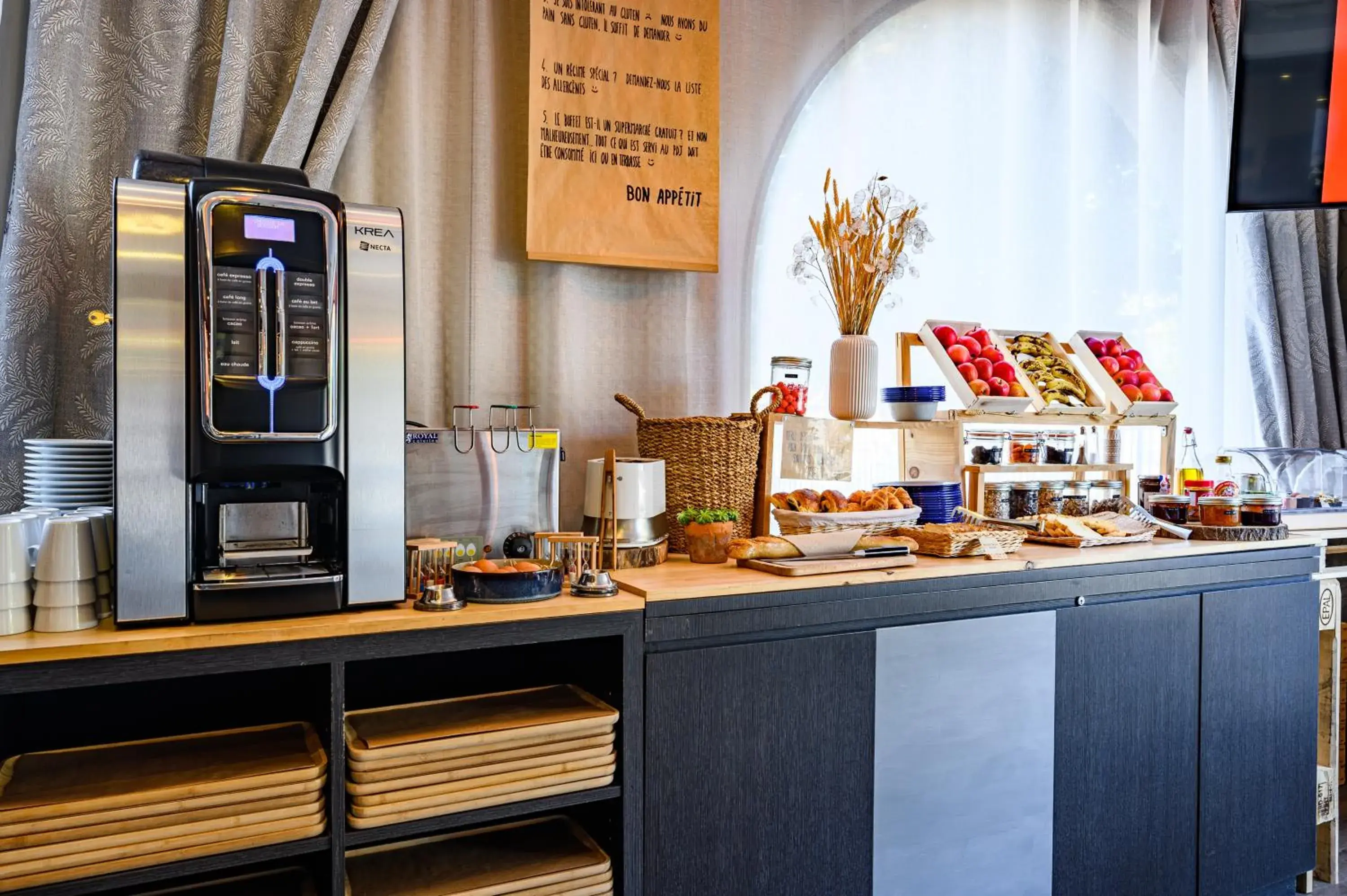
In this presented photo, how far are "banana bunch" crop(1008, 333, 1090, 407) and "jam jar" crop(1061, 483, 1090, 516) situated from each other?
0.22 m

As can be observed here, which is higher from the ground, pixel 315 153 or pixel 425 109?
pixel 425 109

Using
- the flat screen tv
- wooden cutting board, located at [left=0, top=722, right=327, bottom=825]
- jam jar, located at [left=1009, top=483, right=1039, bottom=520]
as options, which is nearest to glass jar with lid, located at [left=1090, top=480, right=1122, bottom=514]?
jam jar, located at [left=1009, top=483, right=1039, bottom=520]

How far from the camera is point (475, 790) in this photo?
59.5 inches

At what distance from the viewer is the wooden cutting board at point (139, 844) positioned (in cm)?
124

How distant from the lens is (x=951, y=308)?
284cm

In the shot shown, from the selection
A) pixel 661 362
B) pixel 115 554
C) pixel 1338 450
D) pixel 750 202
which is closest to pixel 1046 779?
pixel 661 362

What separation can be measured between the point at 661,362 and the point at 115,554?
1.33m

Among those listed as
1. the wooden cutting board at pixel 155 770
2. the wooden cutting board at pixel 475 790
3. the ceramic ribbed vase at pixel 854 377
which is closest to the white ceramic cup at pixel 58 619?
the wooden cutting board at pixel 155 770

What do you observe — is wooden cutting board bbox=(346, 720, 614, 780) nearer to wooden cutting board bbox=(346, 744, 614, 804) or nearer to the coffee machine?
wooden cutting board bbox=(346, 744, 614, 804)

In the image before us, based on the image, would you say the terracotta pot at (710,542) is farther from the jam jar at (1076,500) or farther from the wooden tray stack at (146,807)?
the jam jar at (1076,500)

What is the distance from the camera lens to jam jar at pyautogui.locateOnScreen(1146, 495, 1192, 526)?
2.38 meters

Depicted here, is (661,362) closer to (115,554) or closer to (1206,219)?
(115,554)

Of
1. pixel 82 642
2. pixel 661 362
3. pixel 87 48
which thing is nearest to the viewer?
pixel 82 642

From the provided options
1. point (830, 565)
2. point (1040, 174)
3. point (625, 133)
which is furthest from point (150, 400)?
point (1040, 174)
